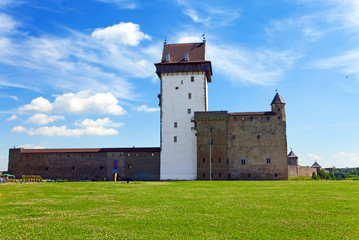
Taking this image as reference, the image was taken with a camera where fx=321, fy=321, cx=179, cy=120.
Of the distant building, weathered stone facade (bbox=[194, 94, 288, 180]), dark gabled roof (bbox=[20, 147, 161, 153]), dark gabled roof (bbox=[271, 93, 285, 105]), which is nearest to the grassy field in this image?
weathered stone facade (bbox=[194, 94, 288, 180])

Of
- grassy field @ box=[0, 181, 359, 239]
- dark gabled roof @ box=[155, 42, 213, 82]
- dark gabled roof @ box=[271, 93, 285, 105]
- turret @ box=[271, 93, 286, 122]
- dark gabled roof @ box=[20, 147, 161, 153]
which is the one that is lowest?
grassy field @ box=[0, 181, 359, 239]

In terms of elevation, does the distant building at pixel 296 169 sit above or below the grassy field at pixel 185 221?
above

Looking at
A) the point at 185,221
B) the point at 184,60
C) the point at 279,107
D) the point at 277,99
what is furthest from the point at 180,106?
the point at 185,221

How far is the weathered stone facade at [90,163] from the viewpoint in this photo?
2018 inches

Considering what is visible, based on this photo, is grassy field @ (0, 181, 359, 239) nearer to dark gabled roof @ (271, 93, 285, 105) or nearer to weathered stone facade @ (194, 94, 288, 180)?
weathered stone facade @ (194, 94, 288, 180)

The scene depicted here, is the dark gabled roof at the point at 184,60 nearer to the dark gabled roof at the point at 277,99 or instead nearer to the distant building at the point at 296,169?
the dark gabled roof at the point at 277,99

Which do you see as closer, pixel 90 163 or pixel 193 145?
pixel 193 145

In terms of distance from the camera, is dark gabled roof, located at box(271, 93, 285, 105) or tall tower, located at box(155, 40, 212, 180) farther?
dark gabled roof, located at box(271, 93, 285, 105)

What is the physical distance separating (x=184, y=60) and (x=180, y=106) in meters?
7.61

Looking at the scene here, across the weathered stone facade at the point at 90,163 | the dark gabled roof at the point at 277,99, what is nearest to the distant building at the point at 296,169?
the dark gabled roof at the point at 277,99

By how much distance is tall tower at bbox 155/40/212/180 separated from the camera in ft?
162

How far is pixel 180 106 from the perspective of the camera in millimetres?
50719

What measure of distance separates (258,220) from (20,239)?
7.50 m

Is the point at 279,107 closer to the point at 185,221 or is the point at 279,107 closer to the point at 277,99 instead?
the point at 277,99
